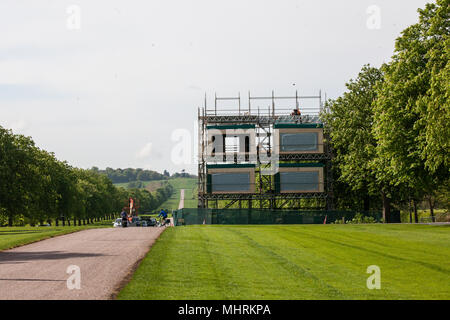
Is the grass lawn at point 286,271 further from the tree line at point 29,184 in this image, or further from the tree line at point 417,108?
the tree line at point 29,184

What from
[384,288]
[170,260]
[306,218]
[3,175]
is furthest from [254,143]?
[384,288]

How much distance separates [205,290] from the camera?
A: 552 inches

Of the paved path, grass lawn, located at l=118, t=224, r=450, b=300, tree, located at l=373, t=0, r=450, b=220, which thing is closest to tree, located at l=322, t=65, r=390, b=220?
tree, located at l=373, t=0, r=450, b=220

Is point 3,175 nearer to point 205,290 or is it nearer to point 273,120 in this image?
point 273,120

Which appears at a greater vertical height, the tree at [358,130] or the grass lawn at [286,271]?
the tree at [358,130]

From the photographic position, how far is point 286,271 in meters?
17.7

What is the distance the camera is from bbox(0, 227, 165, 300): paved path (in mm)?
13711

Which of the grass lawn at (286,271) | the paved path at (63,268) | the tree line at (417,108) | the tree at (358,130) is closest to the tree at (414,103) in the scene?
the tree line at (417,108)

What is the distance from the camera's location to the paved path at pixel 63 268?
13.7 m

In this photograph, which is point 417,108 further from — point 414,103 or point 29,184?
point 29,184

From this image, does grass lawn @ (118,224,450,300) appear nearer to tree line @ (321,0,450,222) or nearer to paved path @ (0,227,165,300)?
paved path @ (0,227,165,300)

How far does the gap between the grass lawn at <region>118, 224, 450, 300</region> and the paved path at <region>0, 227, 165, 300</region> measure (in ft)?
2.06

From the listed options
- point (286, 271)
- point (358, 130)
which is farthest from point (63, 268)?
point (358, 130)

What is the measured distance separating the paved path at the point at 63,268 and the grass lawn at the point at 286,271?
24.8 inches
